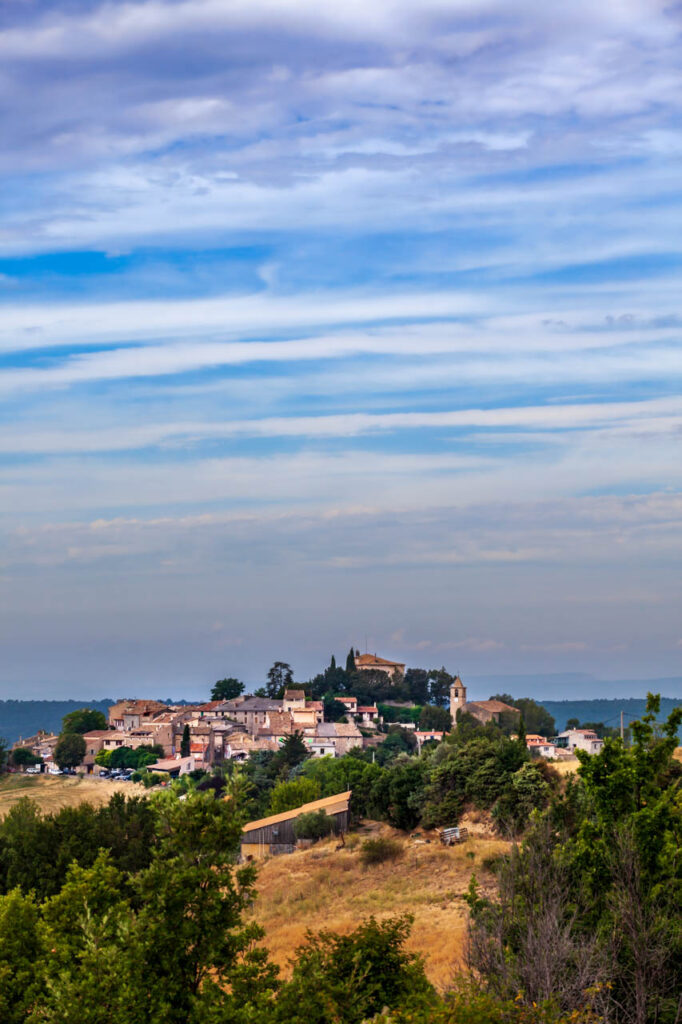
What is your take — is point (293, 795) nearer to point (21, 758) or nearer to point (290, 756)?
point (290, 756)

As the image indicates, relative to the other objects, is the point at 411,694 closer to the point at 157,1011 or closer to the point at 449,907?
the point at 449,907

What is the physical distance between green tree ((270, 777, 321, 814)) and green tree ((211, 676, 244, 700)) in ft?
370

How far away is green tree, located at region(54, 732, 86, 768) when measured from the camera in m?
156

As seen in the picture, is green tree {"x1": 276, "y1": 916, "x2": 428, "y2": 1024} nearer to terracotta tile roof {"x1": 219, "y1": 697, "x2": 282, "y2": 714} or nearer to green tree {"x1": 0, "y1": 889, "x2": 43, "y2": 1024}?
green tree {"x1": 0, "y1": 889, "x2": 43, "y2": 1024}

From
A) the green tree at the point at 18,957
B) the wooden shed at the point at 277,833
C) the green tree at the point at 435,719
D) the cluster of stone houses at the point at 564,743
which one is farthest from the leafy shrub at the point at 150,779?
the green tree at the point at 18,957

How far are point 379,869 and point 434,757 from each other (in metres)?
19.3

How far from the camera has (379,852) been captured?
5097 cm

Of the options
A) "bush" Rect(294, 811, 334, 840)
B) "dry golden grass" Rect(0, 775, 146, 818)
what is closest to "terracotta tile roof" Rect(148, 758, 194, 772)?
"dry golden grass" Rect(0, 775, 146, 818)

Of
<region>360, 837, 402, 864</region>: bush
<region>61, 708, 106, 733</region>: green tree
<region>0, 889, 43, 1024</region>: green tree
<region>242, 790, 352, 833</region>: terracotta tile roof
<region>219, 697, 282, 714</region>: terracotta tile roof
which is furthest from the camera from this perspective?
<region>219, 697, 282, 714</region>: terracotta tile roof

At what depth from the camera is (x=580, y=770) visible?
77.9 feet

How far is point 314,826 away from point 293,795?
56.8ft

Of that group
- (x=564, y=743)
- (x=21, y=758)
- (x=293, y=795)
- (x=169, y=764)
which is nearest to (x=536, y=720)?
(x=564, y=743)

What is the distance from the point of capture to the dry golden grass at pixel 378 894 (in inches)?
1455

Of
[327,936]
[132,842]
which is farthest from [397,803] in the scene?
[327,936]
